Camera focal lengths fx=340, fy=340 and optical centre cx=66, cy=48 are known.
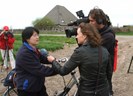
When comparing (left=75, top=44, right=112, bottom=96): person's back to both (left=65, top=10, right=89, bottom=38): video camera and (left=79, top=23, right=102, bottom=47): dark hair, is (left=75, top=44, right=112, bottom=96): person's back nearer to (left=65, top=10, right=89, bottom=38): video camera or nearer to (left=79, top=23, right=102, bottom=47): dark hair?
(left=79, top=23, right=102, bottom=47): dark hair

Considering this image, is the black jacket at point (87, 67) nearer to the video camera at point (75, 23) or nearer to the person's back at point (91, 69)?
the person's back at point (91, 69)

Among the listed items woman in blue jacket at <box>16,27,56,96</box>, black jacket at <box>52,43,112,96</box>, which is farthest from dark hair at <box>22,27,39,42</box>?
black jacket at <box>52,43,112,96</box>

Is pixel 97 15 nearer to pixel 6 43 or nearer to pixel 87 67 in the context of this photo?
pixel 87 67

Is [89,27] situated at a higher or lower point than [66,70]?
higher

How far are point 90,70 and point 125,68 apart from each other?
905 centimetres

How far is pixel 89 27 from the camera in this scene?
407 centimetres

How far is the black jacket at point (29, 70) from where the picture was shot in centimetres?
443

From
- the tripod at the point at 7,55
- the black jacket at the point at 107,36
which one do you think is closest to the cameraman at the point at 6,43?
the tripod at the point at 7,55

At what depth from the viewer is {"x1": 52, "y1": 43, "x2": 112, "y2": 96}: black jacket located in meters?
4.04

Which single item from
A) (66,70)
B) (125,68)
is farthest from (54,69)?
(125,68)

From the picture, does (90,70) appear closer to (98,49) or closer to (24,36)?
(98,49)

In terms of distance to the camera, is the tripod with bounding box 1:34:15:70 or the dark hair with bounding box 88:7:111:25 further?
the tripod with bounding box 1:34:15:70

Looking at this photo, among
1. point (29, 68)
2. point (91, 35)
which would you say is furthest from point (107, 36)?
point (29, 68)

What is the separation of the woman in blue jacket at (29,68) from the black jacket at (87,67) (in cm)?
34
